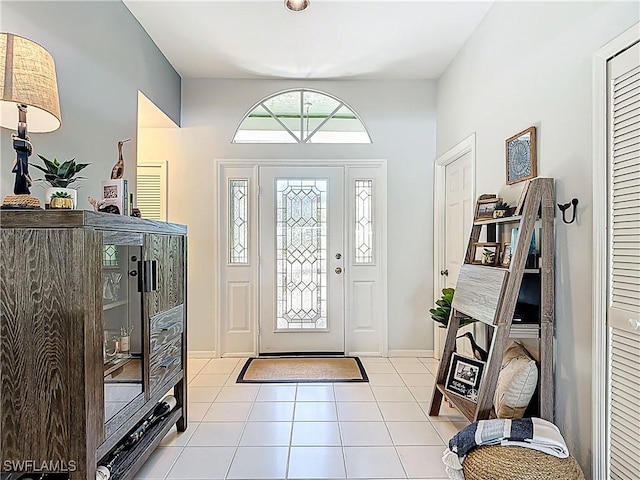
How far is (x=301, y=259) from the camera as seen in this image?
425 cm

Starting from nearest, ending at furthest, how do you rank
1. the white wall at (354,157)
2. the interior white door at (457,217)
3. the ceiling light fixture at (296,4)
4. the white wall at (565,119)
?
the white wall at (565,119) < the ceiling light fixture at (296,4) < the interior white door at (457,217) < the white wall at (354,157)

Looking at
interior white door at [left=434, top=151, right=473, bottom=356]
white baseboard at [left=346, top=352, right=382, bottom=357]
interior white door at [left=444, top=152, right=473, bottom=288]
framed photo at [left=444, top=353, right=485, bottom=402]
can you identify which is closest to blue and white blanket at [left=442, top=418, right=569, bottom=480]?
framed photo at [left=444, top=353, right=485, bottom=402]

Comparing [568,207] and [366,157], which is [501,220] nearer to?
[568,207]

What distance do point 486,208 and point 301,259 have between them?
2049 mm

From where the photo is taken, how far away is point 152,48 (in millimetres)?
3352

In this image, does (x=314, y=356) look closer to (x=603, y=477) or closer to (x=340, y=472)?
(x=340, y=472)

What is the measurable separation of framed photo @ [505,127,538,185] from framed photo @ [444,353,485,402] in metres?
1.14

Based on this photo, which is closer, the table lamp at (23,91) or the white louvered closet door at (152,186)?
the table lamp at (23,91)

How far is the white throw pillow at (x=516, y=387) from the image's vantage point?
2.12 meters

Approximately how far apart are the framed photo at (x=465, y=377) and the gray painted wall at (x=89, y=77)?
8.11ft

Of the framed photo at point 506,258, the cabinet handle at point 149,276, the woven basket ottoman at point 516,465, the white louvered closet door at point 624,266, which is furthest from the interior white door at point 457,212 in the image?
the cabinet handle at point 149,276

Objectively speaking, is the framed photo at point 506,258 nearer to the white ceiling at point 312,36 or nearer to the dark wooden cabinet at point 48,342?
the white ceiling at point 312,36

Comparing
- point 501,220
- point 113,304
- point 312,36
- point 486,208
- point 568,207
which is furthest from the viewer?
point 312,36

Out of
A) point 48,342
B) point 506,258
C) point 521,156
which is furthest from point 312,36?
point 48,342
